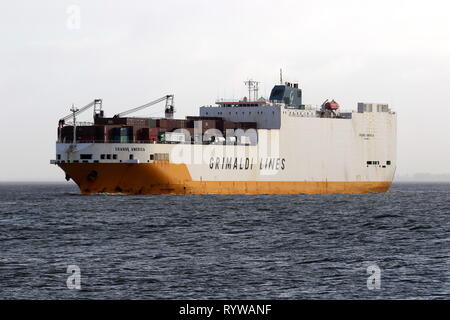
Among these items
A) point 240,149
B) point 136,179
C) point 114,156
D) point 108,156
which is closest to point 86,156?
point 108,156

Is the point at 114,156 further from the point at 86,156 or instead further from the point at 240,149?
the point at 240,149

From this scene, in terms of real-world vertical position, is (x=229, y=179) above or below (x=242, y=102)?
below

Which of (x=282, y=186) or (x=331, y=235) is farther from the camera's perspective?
(x=282, y=186)

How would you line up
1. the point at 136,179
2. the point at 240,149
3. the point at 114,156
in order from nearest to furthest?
1. the point at 114,156
2. the point at 136,179
3. the point at 240,149

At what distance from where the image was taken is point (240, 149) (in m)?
87.7

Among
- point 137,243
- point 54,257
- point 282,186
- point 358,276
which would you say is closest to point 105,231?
point 137,243

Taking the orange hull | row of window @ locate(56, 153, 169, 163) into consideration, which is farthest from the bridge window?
the orange hull

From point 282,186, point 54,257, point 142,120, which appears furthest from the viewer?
point 282,186

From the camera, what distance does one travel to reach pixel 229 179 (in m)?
86.4

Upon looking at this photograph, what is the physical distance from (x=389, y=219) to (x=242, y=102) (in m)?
42.6

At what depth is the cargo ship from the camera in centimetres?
7862

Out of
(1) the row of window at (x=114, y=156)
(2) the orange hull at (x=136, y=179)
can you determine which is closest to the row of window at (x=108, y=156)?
(1) the row of window at (x=114, y=156)
